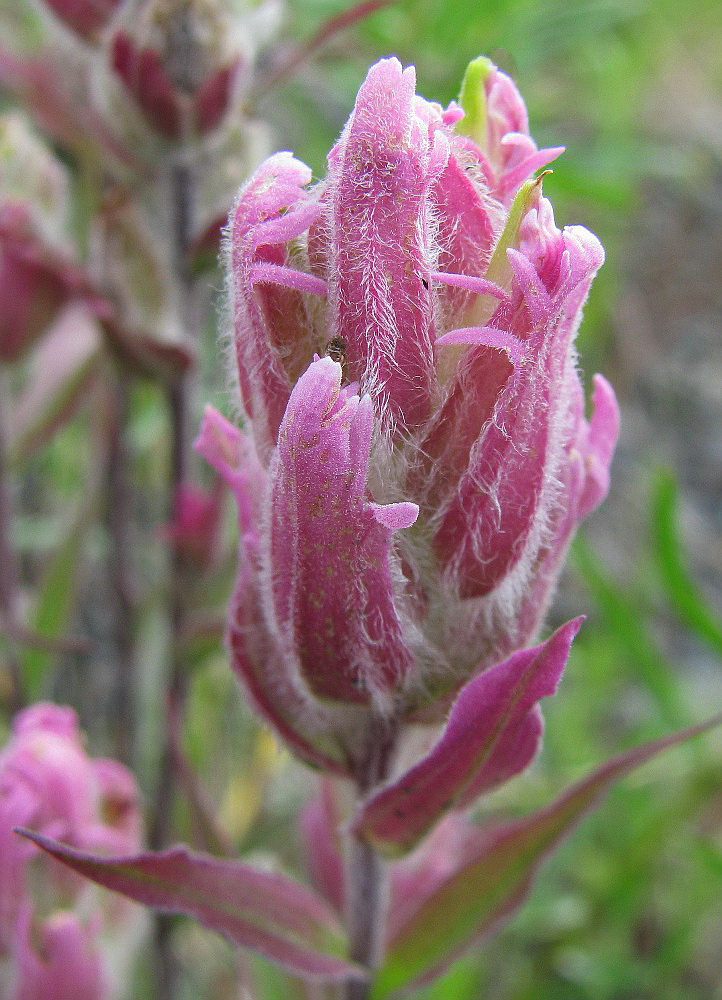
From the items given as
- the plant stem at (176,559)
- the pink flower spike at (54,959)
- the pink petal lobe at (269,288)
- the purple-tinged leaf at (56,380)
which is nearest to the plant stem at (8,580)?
the purple-tinged leaf at (56,380)

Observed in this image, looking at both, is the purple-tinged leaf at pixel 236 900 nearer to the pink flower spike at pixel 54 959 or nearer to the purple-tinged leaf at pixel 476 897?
the purple-tinged leaf at pixel 476 897

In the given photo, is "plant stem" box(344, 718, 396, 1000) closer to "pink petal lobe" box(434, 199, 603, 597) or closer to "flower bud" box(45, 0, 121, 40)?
"pink petal lobe" box(434, 199, 603, 597)

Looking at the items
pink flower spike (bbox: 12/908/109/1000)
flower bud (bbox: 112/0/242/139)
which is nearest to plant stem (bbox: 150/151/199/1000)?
flower bud (bbox: 112/0/242/139)

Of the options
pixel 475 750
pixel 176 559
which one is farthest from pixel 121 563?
pixel 475 750

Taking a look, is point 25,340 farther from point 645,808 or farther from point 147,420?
point 645,808

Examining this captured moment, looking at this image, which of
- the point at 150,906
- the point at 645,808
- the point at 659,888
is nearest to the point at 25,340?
the point at 150,906
